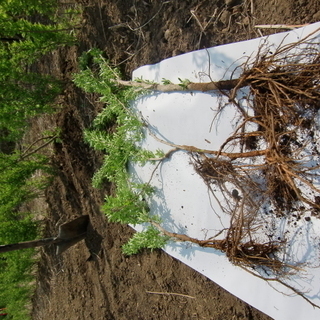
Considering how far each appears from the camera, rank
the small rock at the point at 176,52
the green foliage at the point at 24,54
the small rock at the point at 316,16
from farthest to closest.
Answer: the green foliage at the point at 24,54 → the small rock at the point at 176,52 → the small rock at the point at 316,16

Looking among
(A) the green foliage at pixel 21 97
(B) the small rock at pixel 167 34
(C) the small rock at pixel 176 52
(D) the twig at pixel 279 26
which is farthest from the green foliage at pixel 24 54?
(D) the twig at pixel 279 26

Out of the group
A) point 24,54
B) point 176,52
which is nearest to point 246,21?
point 176,52

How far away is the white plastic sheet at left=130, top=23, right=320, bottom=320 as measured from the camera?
2115mm

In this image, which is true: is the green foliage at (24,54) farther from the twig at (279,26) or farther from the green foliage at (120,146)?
the twig at (279,26)

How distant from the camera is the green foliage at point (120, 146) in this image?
2898 millimetres

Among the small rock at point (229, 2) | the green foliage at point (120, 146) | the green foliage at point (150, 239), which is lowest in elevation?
the green foliage at point (150, 239)

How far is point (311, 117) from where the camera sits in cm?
203

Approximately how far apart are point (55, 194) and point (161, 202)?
1940mm

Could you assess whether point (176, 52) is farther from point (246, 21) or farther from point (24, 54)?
point (24, 54)

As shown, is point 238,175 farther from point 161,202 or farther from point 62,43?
point 62,43

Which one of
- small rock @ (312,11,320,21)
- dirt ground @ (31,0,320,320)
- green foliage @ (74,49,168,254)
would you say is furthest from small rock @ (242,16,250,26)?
green foliage @ (74,49,168,254)

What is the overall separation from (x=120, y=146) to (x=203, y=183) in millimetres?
980

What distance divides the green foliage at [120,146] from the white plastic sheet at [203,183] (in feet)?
0.37

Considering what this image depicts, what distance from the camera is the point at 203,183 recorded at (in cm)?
257
